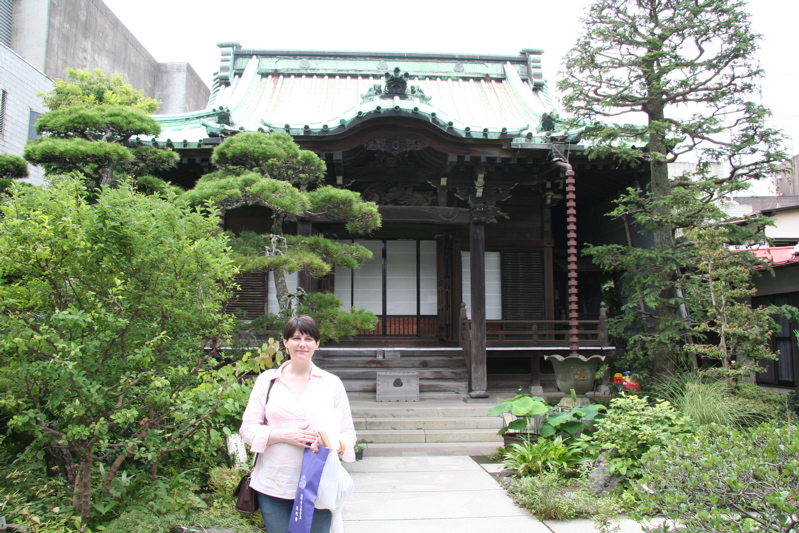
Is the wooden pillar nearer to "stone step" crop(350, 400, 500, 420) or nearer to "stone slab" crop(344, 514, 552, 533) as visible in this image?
"stone step" crop(350, 400, 500, 420)

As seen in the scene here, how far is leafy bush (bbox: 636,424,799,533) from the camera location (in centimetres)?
311

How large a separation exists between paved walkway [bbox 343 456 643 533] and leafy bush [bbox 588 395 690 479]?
0.62 meters

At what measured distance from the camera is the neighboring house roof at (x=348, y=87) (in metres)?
12.6

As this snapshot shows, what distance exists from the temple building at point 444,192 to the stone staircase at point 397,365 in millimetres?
39

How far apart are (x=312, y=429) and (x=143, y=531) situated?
1.74 m

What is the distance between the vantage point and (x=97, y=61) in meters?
21.7

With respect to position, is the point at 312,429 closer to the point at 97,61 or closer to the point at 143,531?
the point at 143,531

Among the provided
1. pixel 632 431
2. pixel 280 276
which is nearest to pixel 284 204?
pixel 280 276

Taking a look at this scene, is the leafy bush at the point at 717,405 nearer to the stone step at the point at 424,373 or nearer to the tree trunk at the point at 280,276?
the stone step at the point at 424,373

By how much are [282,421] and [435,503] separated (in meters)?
3.18

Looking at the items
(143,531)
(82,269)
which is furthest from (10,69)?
(143,531)

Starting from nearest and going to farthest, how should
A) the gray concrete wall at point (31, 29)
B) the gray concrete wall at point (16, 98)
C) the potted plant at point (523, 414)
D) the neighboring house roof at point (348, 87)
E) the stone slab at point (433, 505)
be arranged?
the stone slab at point (433, 505)
the potted plant at point (523, 414)
the neighboring house roof at point (348, 87)
the gray concrete wall at point (16, 98)
the gray concrete wall at point (31, 29)

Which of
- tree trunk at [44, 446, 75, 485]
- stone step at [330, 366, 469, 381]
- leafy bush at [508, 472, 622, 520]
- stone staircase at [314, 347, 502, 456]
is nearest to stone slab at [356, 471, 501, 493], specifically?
leafy bush at [508, 472, 622, 520]

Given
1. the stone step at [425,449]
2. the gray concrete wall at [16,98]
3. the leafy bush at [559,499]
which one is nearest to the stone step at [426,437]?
the stone step at [425,449]
